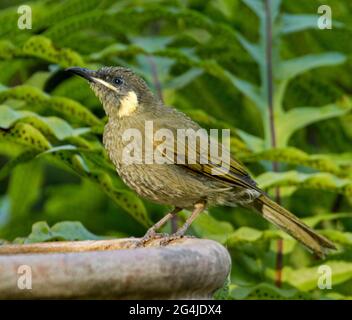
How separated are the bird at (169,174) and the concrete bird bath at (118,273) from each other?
1120 mm

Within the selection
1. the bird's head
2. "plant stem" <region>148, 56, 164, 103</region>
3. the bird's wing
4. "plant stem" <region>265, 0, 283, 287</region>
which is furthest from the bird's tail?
"plant stem" <region>148, 56, 164, 103</region>

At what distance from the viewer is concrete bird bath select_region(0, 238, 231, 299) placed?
7.47ft

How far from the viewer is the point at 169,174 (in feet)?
12.6

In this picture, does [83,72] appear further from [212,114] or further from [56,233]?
[212,114]

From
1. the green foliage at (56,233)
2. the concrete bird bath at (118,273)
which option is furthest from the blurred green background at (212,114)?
the concrete bird bath at (118,273)

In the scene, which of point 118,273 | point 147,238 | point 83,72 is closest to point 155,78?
point 83,72

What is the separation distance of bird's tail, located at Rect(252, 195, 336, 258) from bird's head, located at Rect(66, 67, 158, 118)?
731mm

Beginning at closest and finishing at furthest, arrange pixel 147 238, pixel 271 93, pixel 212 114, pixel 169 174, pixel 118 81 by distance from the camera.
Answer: pixel 147 238
pixel 169 174
pixel 118 81
pixel 271 93
pixel 212 114

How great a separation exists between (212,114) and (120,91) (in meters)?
2.14

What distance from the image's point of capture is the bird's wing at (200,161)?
389cm

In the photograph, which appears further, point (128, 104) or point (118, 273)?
point (128, 104)

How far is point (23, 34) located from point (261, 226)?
1.83 meters

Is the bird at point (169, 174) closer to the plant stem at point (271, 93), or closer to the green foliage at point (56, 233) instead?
the green foliage at point (56, 233)
